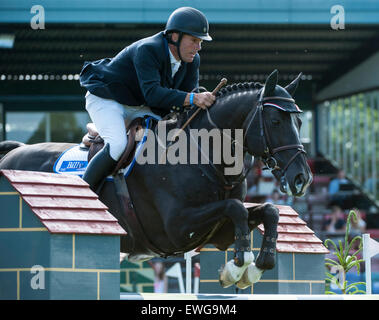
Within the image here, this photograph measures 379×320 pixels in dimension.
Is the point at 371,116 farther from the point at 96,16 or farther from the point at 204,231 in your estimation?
the point at 204,231

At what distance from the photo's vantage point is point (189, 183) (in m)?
5.20

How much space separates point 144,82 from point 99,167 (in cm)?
70

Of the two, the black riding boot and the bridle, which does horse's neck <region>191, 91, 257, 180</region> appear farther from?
the black riding boot

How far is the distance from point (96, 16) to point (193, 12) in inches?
356

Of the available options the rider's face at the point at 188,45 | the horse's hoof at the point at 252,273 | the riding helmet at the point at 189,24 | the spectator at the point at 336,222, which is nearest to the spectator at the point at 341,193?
the spectator at the point at 336,222

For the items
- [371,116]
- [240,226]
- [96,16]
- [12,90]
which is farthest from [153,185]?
[12,90]

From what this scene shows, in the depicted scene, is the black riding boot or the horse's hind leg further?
the black riding boot

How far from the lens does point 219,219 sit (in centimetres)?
504

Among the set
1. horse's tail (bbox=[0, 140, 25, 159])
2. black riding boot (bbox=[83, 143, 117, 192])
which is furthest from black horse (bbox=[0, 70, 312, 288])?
horse's tail (bbox=[0, 140, 25, 159])

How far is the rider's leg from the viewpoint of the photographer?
5500 mm

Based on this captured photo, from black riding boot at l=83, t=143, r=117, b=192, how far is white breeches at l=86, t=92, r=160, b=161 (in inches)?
1.7

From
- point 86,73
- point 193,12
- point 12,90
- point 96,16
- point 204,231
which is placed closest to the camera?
point 204,231

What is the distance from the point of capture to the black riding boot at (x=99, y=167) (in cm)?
550
